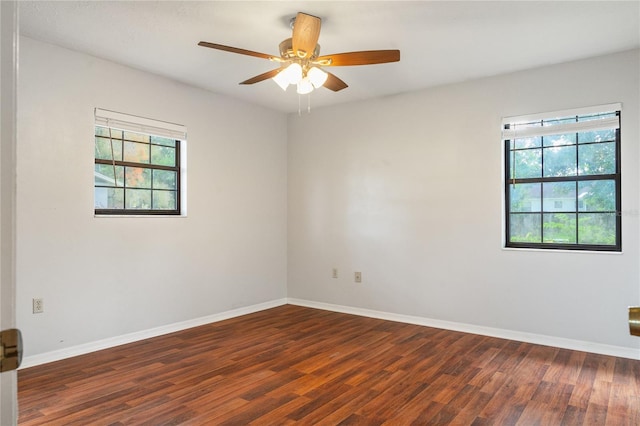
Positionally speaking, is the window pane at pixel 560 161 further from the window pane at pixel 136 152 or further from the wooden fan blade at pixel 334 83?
the window pane at pixel 136 152

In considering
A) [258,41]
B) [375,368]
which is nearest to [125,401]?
[375,368]

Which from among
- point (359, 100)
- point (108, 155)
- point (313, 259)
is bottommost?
point (313, 259)

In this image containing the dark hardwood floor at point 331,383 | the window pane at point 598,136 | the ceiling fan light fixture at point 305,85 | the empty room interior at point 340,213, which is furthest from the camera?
the window pane at point 598,136

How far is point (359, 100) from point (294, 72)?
7.77ft

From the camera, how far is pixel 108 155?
3.79m

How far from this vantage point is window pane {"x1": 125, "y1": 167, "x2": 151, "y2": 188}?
3969 millimetres

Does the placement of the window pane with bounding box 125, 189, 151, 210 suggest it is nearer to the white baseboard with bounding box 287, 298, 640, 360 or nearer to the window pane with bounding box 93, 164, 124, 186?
the window pane with bounding box 93, 164, 124, 186

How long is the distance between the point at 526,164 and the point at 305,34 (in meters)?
2.66

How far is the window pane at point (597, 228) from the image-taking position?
11.9 feet

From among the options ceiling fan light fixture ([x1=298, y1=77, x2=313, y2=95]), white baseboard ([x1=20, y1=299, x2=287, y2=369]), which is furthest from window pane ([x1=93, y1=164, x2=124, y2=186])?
ceiling fan light fixture ([x1=298, y1=77, x2=313, y2=95])

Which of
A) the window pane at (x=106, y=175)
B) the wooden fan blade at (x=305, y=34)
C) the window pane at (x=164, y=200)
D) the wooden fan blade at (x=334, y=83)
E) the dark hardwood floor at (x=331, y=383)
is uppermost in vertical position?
the wooden fan blade at (x=305, y=34)

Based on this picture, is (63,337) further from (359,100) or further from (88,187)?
(359,100)

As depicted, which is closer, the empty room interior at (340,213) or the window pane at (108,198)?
the empty room interior at (340,213)

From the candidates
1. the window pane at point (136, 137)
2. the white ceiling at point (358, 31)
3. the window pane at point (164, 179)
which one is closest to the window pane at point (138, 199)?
the window pane at point (164, 179)
